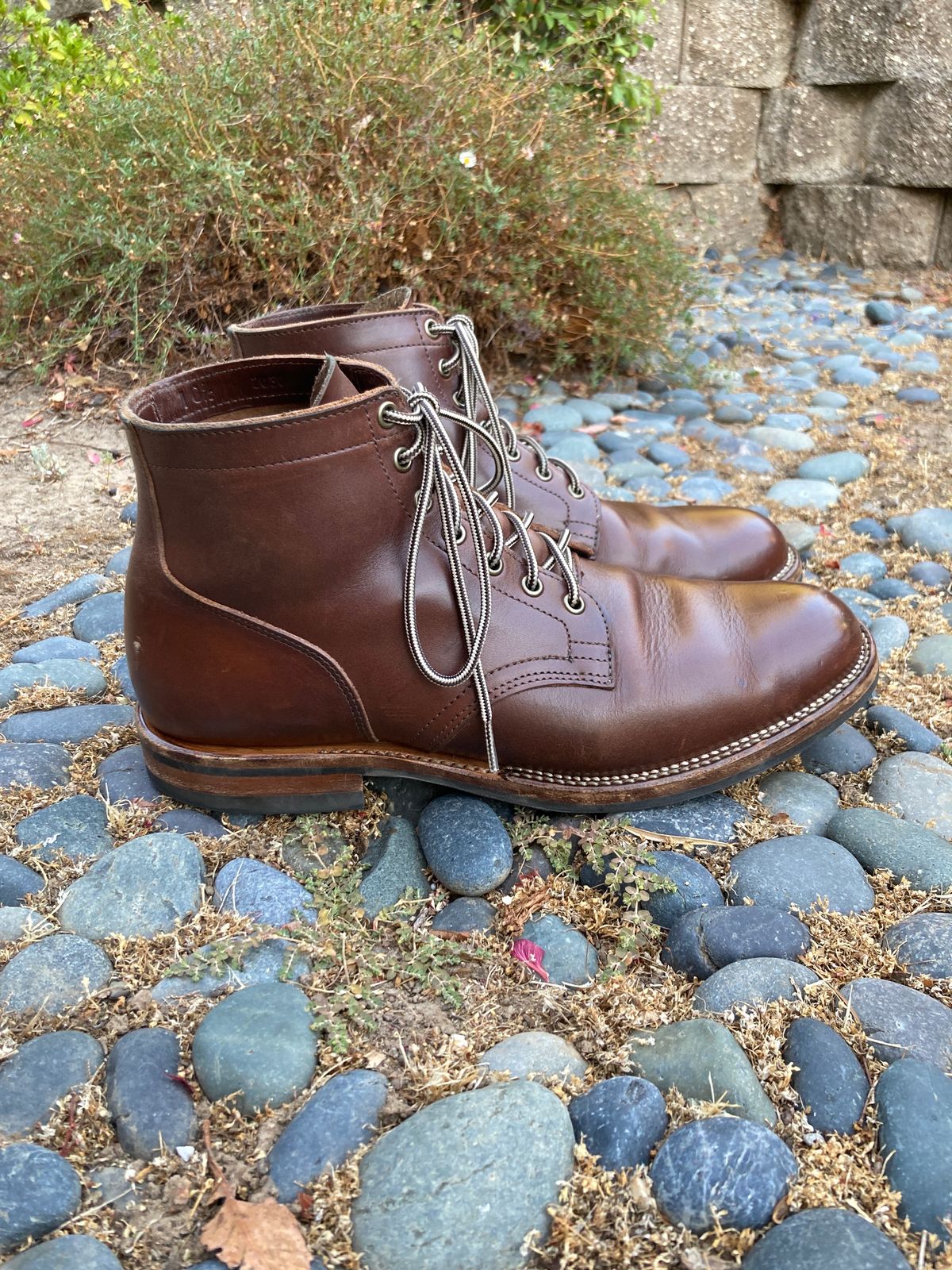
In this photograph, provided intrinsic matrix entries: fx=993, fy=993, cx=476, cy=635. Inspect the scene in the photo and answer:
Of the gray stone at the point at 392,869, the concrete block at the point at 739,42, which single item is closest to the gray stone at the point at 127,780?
the gray stone at the point at 392,869

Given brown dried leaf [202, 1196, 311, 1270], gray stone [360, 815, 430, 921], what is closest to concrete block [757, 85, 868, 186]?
gray stone [360, 815, 430, 921]

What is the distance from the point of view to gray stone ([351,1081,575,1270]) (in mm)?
991

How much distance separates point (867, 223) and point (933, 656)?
532 centimetres

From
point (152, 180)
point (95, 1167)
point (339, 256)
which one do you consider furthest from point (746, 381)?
point (95, 1167)

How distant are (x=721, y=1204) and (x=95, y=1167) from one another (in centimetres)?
66

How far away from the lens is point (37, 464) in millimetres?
3164

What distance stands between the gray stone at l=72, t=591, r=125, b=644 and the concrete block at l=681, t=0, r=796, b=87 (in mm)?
5753

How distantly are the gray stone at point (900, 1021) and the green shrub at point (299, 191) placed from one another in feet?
9.25

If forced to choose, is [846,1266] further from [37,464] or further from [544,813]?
[37,464]

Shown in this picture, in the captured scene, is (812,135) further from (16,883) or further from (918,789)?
(16,883)

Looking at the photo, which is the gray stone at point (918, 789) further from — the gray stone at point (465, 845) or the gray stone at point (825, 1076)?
the gray stone at point (465, 845)

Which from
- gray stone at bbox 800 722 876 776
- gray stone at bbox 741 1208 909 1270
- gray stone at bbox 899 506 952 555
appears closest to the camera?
gray stone at bbox 741 1208 909 1270

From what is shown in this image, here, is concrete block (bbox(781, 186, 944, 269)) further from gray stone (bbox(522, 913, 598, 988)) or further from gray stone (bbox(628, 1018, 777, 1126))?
gray stone (bbox(628, 1018, 777, 1126))

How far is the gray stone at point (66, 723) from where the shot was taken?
5.93 feet
